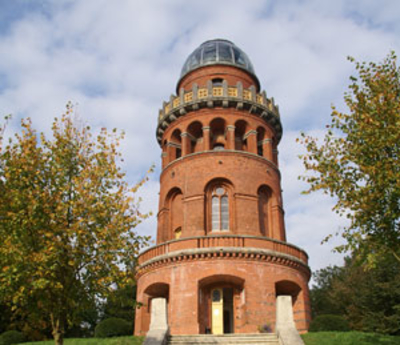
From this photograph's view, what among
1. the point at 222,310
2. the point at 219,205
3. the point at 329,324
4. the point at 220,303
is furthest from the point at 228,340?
the point at 219,205

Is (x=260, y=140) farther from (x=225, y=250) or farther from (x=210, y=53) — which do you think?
(x=225, y=250)

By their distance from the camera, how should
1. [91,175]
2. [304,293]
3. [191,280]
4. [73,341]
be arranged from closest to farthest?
[91,175] → [73,341] → [191,280] → [304,293]

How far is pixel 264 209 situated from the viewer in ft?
78.3

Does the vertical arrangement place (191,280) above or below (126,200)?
below

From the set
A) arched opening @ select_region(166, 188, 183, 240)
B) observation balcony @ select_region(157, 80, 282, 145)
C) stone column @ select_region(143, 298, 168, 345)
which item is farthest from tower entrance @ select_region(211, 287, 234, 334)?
observation balcony @ select_region(157, 80, 282, 145)

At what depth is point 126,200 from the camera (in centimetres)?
1316

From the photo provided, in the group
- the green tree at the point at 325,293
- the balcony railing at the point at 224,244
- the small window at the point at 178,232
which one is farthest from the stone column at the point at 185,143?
the green tree at the point at 325,293

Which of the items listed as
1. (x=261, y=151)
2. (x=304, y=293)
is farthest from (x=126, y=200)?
(x=261, y=151)

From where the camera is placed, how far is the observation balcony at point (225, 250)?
19734 millimetres

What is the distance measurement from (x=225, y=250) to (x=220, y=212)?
3.28 meters

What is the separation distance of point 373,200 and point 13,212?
32.4ft

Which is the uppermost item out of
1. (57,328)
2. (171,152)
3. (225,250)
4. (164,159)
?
(171,152)

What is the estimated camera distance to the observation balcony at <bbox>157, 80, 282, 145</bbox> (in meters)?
24.6

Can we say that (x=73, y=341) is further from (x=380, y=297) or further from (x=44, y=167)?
(x=380, y=297)
